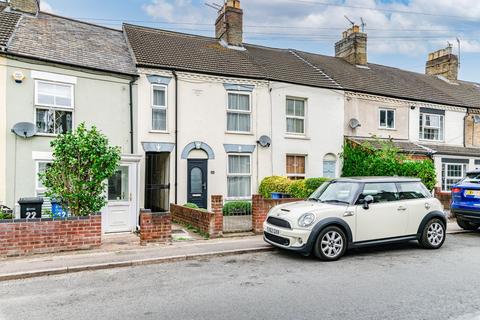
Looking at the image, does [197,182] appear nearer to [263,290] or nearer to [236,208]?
[236,208]

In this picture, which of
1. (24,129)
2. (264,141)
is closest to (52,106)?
(24,129)

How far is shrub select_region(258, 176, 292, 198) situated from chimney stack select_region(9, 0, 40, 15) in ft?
36.3

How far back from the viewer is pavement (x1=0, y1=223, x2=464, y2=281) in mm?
6633

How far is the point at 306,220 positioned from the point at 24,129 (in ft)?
29.1

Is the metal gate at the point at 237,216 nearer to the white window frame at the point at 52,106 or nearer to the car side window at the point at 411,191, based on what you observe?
the car side window at the point at 411,191

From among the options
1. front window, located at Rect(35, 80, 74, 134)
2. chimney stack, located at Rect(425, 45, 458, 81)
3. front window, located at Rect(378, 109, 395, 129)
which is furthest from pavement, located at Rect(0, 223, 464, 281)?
chimney stack, located at Rect(425, 45, 458, 81)

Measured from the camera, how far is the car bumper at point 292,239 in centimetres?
715

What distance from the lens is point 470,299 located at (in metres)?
5.15

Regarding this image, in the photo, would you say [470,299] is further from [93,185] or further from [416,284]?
[93,185]

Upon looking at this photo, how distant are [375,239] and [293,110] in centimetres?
933

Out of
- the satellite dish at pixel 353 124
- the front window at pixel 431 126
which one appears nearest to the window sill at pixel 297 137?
the satellite dish at pixel 353 124

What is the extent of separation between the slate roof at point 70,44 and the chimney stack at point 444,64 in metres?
22.0

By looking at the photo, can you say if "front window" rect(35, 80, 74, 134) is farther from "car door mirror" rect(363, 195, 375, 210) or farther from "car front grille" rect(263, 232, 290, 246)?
"car door mirror" rect(363, 195, 375, 210)

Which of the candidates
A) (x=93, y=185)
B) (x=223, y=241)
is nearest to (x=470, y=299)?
(x=223, y=241)
